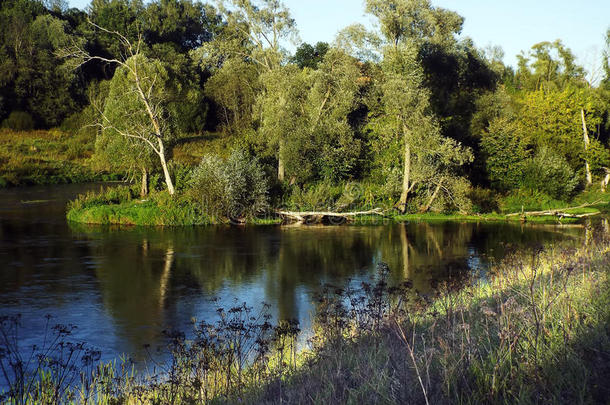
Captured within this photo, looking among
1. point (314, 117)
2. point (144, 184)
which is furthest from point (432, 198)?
point (144, 184)

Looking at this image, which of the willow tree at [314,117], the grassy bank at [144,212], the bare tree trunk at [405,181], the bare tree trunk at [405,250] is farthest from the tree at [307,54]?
the bare tree trunk at [405,250]

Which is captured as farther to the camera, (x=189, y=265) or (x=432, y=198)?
(x=432, y=198)

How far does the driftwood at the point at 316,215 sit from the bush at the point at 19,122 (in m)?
41.7

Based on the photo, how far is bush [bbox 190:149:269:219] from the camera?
26984 millimetres

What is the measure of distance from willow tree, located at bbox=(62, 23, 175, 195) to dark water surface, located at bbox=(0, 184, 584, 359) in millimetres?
4681

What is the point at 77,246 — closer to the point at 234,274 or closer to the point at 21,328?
the point at 234,274

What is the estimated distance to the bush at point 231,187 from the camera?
27.0 m

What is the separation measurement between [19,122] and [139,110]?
3698 centimetres

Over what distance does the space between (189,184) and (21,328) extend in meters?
Answer: 16.2

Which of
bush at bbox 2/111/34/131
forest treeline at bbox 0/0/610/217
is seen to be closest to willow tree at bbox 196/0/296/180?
forest treeline at bbox 0/0/610/217

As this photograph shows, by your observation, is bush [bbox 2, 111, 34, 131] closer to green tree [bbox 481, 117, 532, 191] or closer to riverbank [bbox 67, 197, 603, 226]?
riverbank [bbox 67, 197, 603, 226]

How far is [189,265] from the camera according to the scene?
19.4 meters

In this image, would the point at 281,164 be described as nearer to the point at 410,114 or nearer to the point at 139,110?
the point at 410,114

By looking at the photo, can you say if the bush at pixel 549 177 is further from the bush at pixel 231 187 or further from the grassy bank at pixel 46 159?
the grassy bank at pixel 46 159
